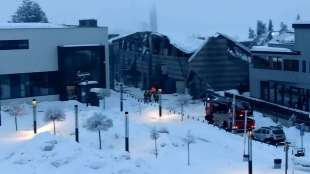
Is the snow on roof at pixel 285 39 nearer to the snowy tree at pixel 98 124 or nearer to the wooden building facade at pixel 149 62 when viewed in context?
the wooden building facade at pixel 149 62

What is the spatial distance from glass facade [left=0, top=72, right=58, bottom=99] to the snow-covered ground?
9061 millimetres

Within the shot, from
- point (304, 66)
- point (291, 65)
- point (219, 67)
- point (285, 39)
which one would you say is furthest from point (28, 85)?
point (285, 39)

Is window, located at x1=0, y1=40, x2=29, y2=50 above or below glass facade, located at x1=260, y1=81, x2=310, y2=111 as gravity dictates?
above

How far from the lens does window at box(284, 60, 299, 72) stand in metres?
54.3

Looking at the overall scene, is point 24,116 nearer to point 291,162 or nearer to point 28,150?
point 28,150

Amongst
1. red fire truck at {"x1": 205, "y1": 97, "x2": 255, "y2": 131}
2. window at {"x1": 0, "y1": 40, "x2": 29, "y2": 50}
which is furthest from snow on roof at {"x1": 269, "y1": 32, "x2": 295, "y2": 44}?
window at {"x1": 0, "y1": 40, "x2": 29, "y2": 50}

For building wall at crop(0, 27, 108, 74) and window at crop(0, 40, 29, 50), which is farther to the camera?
building wall at crop(0, 27, 108, 74)

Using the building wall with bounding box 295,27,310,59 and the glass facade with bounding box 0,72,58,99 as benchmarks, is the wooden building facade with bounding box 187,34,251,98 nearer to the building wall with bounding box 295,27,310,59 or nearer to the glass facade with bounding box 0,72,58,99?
the building wall with bounding box 295,27,310,59

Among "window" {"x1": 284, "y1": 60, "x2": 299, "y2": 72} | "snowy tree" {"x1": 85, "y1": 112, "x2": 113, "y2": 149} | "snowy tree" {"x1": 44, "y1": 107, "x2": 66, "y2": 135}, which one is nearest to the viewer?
"snowy tree" {"x1": 85, "y1": 112, "x2": 113, "y2": 149}

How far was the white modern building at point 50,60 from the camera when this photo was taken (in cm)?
5500

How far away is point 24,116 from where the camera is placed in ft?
149

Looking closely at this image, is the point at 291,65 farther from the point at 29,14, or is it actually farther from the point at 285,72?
the point at 29,14

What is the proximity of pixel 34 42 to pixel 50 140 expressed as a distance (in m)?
27.2

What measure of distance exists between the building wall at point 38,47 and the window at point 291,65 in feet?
60.0
